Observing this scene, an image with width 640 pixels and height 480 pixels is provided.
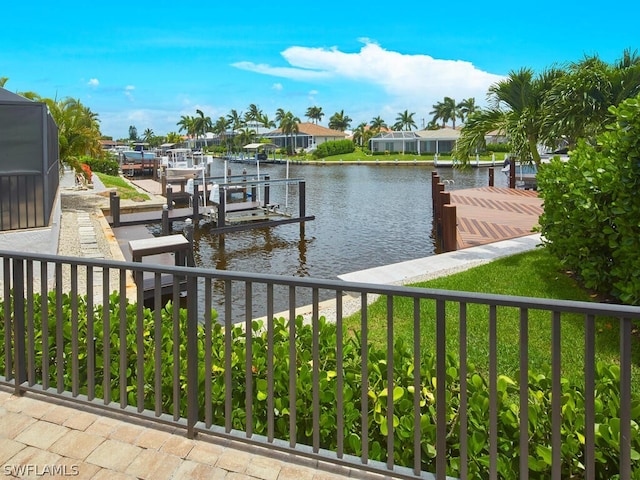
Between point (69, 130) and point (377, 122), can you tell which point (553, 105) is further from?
point (377, 122)

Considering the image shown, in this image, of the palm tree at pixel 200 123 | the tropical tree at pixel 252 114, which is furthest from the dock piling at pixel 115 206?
the tropical tree at pixel 252 114

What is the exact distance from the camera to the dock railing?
7.29 ft

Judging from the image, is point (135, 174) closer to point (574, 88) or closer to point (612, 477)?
point (574, 88)

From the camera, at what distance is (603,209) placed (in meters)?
6.09

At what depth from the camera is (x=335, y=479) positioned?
2486 millimetres

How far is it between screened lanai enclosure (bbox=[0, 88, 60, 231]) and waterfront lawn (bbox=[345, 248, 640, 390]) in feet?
17.8

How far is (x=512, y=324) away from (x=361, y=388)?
142 inches

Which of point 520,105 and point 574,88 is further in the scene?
point 520,105

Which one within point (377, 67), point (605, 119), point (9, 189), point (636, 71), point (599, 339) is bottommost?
point (599, 339)

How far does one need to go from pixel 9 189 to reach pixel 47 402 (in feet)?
20.3

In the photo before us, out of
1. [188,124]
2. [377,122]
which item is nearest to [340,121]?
[377,122]

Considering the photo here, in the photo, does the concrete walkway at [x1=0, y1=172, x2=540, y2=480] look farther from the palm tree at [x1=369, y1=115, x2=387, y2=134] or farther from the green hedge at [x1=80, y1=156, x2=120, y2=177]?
the palm tree at [x1=369, y1=115, x2=387, y2=134]

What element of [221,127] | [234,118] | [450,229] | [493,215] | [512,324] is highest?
[234,118]

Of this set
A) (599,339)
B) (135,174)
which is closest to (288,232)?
(599,339)
